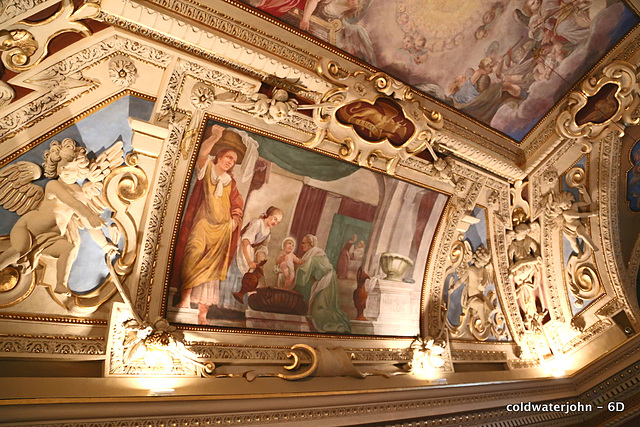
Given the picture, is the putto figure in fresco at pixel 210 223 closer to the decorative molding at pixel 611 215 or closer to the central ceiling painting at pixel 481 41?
the central ceiling painting at pixel 481 41

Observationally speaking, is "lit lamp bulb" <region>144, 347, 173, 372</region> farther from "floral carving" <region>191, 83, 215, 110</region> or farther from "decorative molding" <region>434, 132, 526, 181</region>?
"decorative molding" <region>434, 132, 526, 181</region>

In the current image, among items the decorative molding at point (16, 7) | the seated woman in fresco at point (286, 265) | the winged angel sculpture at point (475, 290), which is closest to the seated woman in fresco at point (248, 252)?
the seated woman in fresco at point (286, 265)

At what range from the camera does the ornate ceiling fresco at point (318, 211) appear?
427 cm

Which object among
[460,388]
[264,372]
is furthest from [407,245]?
[264,372]

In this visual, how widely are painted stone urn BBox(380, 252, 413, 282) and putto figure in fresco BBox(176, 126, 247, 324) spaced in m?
2.80

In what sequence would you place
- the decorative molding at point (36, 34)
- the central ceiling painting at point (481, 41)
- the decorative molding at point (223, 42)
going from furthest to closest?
the central ceiling painting at point (481, 41), the decorative molding at point (223, 42), the decorative molding at point (36, 34)

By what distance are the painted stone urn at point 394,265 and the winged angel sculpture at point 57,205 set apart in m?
4.30

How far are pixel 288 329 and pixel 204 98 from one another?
3.32 m

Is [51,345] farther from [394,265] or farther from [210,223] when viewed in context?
[394,265]

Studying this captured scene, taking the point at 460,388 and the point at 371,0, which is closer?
the point at 371,0

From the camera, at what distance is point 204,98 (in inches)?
199

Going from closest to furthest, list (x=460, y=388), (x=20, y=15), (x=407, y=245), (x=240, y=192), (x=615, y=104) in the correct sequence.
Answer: (x=20, y=15) → (x=240, y=192) → (x=460, y=388) → (x=615, y=104) → (x=407, y=245)

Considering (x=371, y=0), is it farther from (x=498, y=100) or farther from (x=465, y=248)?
(x=465, y=248)

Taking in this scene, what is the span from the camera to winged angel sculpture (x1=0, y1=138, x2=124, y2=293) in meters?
4.17
